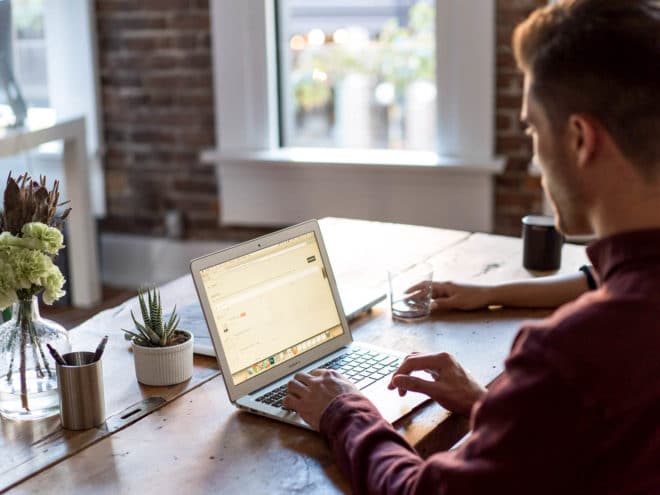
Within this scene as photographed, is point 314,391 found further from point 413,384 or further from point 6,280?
point 6,280

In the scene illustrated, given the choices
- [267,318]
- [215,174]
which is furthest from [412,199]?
[267,318]

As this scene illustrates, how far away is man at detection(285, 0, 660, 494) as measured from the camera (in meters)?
1.07

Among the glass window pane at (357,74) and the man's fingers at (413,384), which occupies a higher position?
the glass window pane at (357,74)

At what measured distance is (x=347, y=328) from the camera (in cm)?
185

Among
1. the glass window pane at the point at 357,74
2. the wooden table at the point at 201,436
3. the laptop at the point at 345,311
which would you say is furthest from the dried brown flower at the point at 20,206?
the glass window pane at the point at 357,74

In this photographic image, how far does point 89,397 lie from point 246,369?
26 centimetres

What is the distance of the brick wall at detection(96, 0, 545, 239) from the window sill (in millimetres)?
158

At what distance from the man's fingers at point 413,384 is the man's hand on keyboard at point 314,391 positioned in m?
0.11

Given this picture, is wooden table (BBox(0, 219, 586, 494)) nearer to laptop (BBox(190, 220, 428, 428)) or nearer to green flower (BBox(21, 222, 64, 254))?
laptop (BBox(190, 220, 428, 428))

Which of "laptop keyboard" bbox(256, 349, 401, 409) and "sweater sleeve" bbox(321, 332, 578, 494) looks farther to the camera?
"laptop keyboard" bbox(256, 349, 401, 409)

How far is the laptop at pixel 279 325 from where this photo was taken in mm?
1597

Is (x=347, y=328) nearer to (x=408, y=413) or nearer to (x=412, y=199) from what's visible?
(x=408, y=413)

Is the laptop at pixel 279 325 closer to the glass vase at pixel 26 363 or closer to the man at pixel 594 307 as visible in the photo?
the glass vase at pixel 26 363

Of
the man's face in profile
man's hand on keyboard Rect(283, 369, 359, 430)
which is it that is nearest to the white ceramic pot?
man's hand on keyboard Rect(283, 369, 359, 430)
